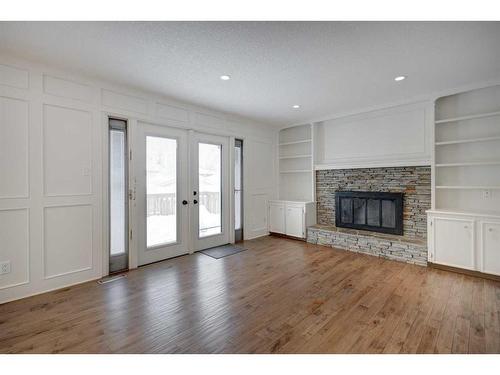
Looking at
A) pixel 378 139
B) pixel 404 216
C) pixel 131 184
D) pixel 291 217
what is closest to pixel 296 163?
pixel 291 217

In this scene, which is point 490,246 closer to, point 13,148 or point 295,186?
point 295,186

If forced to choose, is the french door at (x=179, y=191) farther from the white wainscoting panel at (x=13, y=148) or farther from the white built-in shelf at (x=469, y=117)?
the white built-in shelf at (x=469, y=117)

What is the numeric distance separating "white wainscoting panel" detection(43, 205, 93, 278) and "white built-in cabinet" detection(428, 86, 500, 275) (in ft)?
15.2

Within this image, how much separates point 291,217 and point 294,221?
4.3 inches

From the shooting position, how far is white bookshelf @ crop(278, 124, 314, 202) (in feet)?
18.0

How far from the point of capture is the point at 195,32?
82.6 inches

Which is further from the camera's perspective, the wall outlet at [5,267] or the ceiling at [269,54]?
the wall outlet at [5,267]

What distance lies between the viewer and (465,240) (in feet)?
10.5

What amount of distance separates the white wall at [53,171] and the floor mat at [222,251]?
1.57m

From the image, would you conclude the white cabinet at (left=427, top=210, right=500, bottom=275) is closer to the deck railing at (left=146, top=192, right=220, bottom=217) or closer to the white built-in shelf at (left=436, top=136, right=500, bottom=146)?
the white built-in shelf at (left=436, top=136, right=500, bottom=146)

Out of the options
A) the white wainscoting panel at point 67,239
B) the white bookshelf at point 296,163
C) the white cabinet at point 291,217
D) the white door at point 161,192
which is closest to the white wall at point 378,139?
the white bookshelf at point 296,163

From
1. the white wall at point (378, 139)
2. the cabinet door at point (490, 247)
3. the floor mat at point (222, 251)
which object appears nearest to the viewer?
the cabinet door at point (490, 247)

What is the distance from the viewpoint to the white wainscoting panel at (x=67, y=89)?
276 cm
